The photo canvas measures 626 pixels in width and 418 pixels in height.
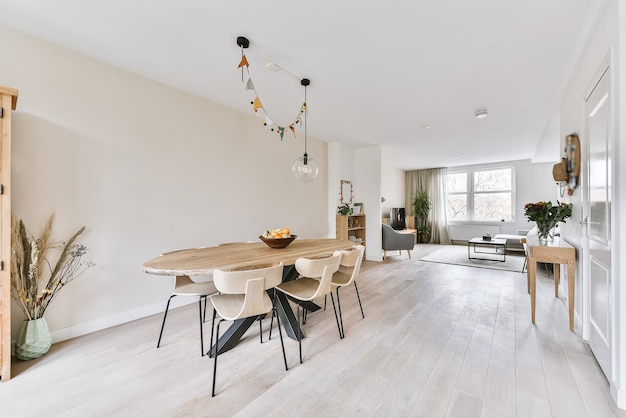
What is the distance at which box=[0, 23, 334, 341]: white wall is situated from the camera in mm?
2096

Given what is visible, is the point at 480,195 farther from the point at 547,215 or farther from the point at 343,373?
the point at 343,373

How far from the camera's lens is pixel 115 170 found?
250 cm

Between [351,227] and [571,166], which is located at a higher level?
[571,166]

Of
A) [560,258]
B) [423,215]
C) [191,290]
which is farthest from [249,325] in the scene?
[423,215]

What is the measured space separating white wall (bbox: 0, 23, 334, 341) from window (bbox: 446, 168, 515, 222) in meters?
7.24

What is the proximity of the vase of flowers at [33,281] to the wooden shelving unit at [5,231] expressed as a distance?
241mm

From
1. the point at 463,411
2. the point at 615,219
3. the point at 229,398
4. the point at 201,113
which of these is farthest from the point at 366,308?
the point at 201,113

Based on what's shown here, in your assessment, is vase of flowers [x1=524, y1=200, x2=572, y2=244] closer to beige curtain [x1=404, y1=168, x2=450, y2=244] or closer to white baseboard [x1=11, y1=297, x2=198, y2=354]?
white baseboard [x1=11, y1=297, x2=198, y2=354]

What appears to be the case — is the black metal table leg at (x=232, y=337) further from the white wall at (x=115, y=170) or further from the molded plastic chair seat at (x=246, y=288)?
the white wall at (x=115, y=170)

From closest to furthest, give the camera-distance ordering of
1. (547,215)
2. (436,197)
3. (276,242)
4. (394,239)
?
(276,242) → (547,215) → (394,239) → (436,197)

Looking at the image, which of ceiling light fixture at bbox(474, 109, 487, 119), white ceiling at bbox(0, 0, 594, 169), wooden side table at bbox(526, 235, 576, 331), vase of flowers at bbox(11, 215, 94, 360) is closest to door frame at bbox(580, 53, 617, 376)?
wooden side table at bbox(526, 235, 576, 331)

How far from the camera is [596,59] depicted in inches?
72.2

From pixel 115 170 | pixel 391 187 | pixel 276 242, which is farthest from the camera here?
pixel 391 187

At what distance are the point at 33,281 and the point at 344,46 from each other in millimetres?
3004
